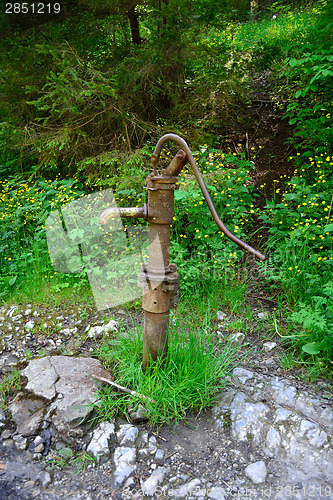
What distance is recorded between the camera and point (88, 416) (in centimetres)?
178

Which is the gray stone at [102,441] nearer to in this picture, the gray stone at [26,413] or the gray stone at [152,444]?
the gray stone at [152,444]

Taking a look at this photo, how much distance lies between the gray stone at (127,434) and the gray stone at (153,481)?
181 mm

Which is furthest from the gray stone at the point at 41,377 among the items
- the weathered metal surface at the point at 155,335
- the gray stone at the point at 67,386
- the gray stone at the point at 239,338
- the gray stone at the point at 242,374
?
the gray stone at the point at 239,338

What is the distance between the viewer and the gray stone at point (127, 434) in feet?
5.50

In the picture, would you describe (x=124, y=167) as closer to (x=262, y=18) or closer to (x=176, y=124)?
(x=176, y=124)

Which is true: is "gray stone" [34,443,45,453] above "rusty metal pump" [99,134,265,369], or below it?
below

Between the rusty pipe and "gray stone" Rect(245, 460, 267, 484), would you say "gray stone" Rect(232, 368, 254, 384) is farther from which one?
the rusty pipe

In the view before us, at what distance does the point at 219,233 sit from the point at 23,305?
5.73 ft

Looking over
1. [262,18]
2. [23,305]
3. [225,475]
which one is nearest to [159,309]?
A: [225,475]

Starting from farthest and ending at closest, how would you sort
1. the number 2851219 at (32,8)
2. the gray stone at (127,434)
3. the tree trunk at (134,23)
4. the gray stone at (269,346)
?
the tree trunk at (134,23)
the number 2851219 at (32,8)
the gray stone at (269,346)
the gray stone at (127,434)

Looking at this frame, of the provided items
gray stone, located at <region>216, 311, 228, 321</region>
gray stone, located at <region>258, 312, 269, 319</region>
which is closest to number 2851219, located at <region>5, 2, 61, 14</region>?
gray stone, located at <region>216, 311, 228, 321</region>

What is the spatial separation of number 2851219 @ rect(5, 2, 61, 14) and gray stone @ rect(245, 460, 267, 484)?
4.15 m

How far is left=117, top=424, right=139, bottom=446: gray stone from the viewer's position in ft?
5.50

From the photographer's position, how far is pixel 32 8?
3.45 m
